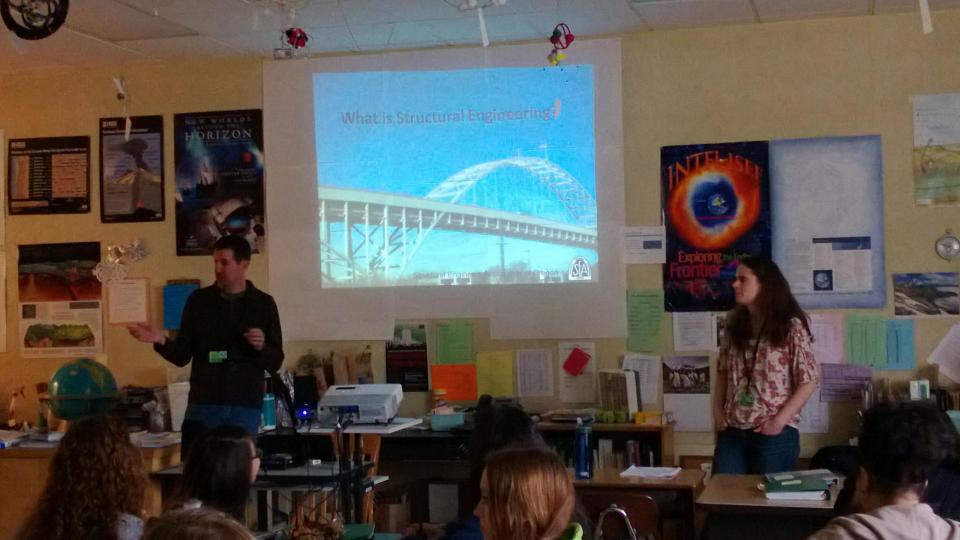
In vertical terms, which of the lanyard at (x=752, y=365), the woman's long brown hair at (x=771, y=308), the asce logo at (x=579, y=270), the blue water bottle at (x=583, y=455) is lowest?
the blue water bottle at (x=583, y=455)

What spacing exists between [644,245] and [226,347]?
7.77ft

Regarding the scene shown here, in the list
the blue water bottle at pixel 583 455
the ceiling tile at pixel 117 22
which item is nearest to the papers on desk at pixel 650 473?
the blue water bottle at pixel 583 455

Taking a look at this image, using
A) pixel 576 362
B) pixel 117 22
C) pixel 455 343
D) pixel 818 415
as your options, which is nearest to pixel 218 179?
pixel 117 22

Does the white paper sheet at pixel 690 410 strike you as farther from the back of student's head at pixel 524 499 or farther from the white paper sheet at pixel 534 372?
the back of student's head at pixel 524 499

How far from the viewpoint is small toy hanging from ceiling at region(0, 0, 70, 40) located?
4051 millimetres

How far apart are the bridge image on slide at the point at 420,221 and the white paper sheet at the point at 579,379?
575mm

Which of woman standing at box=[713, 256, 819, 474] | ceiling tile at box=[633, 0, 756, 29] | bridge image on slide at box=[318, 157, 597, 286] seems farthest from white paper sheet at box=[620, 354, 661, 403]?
ceiling tile at box=[633, 0, 756, 29]

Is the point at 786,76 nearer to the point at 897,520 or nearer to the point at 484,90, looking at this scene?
the point at 484,90

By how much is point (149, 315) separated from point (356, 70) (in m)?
1.99

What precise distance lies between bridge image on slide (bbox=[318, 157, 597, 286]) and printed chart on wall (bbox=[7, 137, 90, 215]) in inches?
62.7

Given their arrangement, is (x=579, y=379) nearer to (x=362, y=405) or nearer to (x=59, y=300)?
(x=362, y=405)

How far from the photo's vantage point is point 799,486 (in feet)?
12.4

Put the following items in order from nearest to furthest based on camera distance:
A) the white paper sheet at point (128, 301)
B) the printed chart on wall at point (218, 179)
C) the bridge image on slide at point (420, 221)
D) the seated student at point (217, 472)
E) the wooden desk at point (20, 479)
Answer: the seated student at point (217, 472) → the wooden desk at point (20, 479) → the bridge image on slide at point (420, 221) → the printed chart on wall at point (218, 179) → the white paper sheet at point (128, 301)

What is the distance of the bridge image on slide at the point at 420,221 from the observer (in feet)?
20.1
